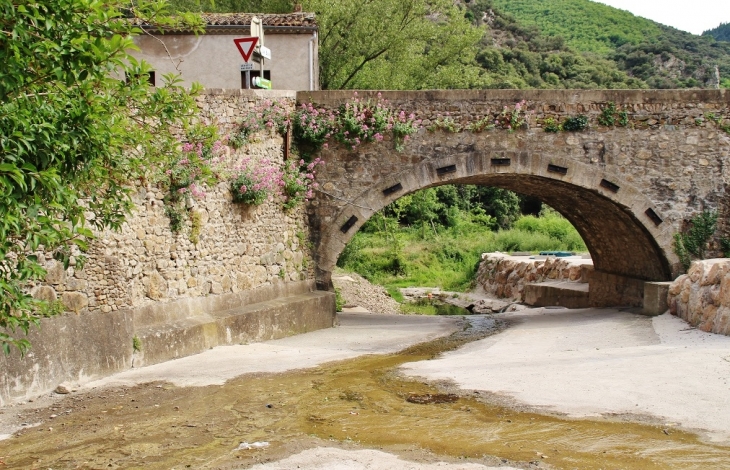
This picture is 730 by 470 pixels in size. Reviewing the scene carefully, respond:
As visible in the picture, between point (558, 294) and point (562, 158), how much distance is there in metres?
7.16

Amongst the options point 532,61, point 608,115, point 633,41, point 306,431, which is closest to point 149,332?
point 306,431

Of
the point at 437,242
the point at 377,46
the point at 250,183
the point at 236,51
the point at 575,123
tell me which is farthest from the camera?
the point at 437,242

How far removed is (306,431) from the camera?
6.33 meters

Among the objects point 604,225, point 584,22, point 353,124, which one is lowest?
point 604,225

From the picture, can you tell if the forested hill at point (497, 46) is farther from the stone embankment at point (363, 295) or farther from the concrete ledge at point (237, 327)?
the stone embankment at point (363, 295)

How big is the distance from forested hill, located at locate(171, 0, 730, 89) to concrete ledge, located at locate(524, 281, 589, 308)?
22.0 feet

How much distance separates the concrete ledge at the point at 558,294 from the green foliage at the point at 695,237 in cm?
512

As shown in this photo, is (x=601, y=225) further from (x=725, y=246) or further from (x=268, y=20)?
(x=268, y=20)

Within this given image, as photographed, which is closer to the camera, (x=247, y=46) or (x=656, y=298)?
(x=247, y=46)

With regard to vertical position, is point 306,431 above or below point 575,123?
Answer: below

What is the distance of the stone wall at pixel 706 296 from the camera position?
34.1 feet

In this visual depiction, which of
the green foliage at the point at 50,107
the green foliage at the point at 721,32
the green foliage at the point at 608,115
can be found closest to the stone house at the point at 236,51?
the green foliage at the point at 608,115

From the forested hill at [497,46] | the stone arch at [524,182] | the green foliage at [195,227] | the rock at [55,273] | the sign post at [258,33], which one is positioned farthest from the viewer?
the forested hill at [497,46]

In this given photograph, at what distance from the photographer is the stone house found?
56.4 feet
